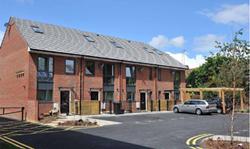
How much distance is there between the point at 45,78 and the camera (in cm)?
2761

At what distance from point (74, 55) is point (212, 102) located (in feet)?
47.6

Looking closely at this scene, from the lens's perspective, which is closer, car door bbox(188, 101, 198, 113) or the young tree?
the young tree

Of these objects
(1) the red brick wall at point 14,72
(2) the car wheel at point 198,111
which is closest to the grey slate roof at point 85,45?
(1) the red brick wall at point 14,72

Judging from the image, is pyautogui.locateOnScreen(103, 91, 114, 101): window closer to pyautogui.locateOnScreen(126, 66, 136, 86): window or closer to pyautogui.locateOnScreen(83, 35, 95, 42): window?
pyautogui.locateOnScreen(126, 66, 136, 86): window

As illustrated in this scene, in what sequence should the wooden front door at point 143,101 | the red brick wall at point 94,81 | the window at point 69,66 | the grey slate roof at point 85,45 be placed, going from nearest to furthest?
the grey slate roof at point 85,45, the window at point 69,66, the red brick wall at point 94,81, the wooden front door at point 143,101

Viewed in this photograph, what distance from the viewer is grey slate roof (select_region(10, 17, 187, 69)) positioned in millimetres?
28969

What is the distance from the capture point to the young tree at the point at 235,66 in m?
12.1

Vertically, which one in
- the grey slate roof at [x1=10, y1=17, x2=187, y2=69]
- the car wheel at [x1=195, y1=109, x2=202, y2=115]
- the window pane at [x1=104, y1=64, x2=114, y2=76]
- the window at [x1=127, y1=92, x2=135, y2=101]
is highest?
the grey slate roof at [x1=10, y1=17, x2=187, y2=69]

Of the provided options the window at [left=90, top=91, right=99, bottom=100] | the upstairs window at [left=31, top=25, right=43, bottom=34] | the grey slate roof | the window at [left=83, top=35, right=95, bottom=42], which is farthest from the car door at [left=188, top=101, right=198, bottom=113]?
the upstairs window at [left=31, top=25, right=43, bottom=34]

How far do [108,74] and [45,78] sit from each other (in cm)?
723

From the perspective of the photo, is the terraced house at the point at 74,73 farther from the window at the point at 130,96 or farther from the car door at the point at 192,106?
the car door at the point at 192,106

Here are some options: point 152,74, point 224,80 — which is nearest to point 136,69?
point 152,74

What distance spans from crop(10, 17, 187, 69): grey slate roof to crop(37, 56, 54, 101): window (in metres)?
1.17

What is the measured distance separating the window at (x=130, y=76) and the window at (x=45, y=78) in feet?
30.3
